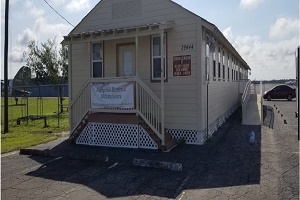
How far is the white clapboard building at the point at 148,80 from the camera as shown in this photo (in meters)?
9.84

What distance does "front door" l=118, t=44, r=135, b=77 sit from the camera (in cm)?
1155

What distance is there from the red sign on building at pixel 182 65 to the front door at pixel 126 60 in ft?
6.36

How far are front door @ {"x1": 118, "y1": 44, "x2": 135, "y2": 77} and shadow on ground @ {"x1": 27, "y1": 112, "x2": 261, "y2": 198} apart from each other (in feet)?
11.3

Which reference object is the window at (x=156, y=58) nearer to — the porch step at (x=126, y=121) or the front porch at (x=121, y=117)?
the front porch at (x=121, y=117)

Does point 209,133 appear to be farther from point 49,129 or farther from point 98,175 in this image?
point 49,129

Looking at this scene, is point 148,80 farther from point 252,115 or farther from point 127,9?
point 252,115

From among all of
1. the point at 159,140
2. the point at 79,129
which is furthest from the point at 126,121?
the point at 79,129

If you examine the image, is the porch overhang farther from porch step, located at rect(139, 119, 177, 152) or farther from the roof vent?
porch step, located at rect(139, 119, 177, 152)

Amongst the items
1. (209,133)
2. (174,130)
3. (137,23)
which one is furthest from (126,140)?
(137,23)

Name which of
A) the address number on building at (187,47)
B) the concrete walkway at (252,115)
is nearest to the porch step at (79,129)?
the address number on building at (187,47)

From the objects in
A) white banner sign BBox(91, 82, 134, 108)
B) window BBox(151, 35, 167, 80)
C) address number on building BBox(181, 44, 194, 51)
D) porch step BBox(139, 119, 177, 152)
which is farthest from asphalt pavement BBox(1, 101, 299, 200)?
address number on building BBox(181, 44, 194, 51)

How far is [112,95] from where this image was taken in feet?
33.3

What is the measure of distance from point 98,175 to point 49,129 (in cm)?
892

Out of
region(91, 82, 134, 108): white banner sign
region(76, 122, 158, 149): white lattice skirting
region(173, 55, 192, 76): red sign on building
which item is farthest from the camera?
region(173, 55, 192, 76): red sign on building
